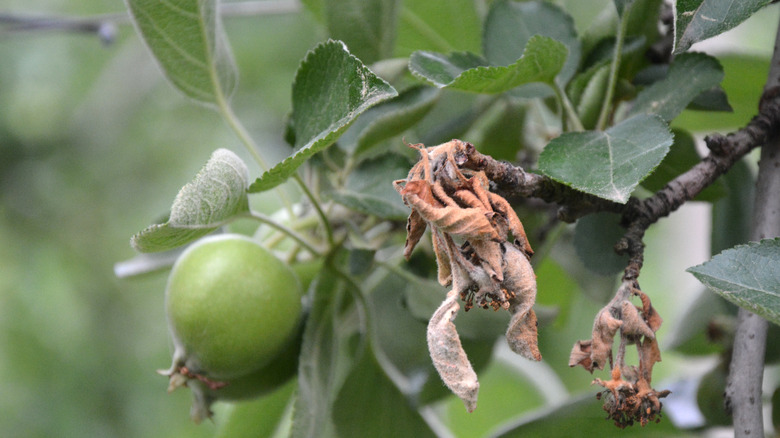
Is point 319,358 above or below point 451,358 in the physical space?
below

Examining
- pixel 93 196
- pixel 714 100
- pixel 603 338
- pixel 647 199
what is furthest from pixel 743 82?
pixel 93 196

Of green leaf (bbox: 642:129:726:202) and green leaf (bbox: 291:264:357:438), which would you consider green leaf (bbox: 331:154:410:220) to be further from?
green leaf (bbox: 642:129:726:202)

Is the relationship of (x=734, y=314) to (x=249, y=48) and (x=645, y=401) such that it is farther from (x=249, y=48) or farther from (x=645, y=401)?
(x=249, y=48)

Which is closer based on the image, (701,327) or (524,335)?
(524,335)

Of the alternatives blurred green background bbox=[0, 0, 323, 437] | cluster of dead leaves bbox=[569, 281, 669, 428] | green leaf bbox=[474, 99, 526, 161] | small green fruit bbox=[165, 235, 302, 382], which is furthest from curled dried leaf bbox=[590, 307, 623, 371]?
blurred green background bbox=[0, 0, 323, 437]

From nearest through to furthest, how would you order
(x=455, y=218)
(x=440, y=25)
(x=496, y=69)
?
(x=455, y=218)
(x=496, y=69)
(x=440, y=25)

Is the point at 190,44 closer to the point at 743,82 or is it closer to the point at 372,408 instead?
the point at 372,408

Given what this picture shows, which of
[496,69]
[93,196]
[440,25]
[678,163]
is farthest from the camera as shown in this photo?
[93,196]

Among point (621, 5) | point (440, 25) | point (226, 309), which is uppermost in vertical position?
point (621, 5)
